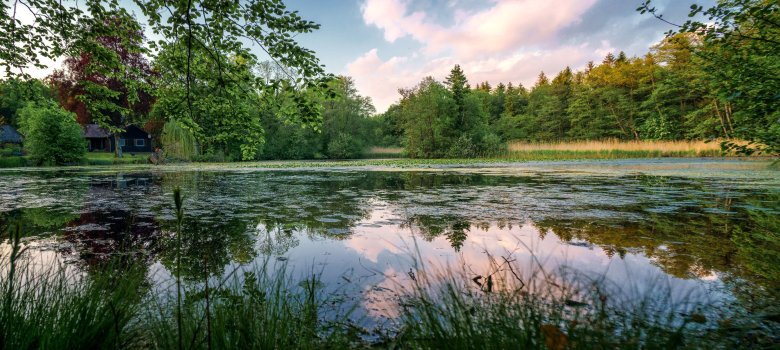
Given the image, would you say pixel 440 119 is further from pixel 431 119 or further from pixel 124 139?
pixel 124 139

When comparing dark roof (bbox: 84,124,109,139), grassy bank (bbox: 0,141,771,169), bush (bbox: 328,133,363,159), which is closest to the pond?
grassy bank (bbox: 0,141,771,169)

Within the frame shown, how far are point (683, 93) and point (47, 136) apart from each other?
199 feet

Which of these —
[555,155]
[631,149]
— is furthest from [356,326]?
[631,149]

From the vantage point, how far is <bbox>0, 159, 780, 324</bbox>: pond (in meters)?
3.38

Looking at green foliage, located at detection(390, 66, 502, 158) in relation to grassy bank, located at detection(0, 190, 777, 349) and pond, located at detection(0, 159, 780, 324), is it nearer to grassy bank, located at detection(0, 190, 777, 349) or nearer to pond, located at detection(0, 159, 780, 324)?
pond, located at detection(0, 159, 780, 324)

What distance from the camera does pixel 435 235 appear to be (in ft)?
17.1

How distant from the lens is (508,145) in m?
34.9

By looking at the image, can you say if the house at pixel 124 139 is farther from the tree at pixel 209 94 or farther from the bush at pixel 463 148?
the tree at pixel 209 94

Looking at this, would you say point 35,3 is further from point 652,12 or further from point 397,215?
point 652,12

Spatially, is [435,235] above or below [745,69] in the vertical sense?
below

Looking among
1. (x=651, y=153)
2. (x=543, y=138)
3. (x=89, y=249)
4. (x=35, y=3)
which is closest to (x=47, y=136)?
(x=35, y=3)

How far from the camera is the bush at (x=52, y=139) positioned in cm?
2697

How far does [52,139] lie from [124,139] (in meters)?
19.7

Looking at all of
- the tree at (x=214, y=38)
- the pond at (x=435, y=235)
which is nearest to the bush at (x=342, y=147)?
the pond at (x=435, y=235)
